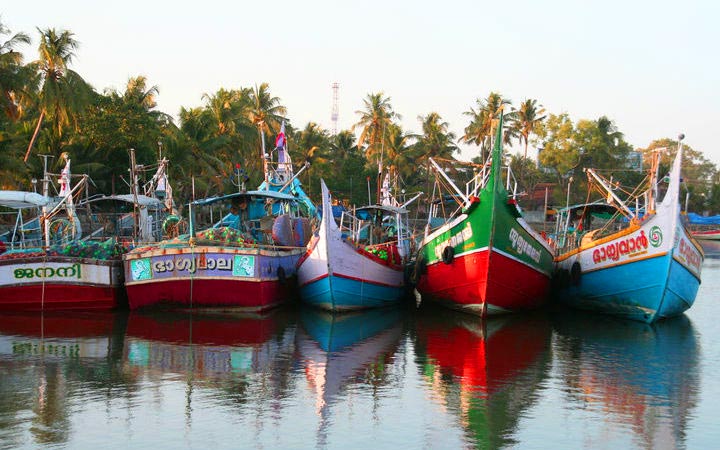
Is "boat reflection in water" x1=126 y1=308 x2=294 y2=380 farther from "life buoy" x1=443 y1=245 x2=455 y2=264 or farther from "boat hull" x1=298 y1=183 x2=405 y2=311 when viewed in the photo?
"life buoy" x1=443 y1=245 x2=455 y2=264

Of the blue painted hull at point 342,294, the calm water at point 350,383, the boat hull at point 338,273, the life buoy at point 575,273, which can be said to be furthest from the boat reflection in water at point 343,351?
the life buoy at point 575,273

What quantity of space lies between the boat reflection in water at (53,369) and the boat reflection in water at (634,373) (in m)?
7.07

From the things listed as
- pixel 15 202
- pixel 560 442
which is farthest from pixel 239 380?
pixel 15 202

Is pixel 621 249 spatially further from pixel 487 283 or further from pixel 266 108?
pixel 266 108

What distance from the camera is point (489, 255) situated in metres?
19.1

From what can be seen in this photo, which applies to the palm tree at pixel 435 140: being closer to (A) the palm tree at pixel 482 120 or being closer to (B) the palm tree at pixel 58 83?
(A) the palm tree at pixel 482 120

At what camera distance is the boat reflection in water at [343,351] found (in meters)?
12.1

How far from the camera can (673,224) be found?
1816 centimetres

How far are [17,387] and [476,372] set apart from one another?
7618 millimetres

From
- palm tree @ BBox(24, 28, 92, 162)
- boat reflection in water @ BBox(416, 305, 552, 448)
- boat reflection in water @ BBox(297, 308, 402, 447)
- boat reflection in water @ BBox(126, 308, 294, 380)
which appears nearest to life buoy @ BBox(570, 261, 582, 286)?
boat reflection in water @ BBox(416, 305, 552, 448)

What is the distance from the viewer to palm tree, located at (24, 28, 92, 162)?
37.1m

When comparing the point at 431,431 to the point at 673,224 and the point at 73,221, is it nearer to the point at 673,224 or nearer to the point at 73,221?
the point at 673,224

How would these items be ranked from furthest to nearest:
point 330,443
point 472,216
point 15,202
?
point 15,202 → point 472,216 → point 330,443

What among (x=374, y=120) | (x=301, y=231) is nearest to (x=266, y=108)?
(x=374, y=120)
